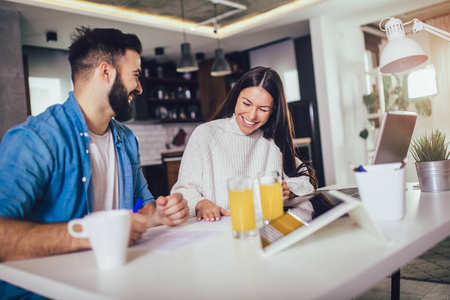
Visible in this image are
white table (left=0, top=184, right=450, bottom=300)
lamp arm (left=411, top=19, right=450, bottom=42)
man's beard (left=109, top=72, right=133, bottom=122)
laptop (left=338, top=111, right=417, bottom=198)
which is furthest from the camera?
lamp arm (left=411, top=19, right=450, bottom=42)

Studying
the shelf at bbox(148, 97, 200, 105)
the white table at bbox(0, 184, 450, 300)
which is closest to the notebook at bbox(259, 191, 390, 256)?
the white table at bbox(0, 184, 450, 300)

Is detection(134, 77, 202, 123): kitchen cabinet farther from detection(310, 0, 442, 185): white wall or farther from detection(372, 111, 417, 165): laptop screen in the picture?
detection(372, 111, 417, 165): laptop screen

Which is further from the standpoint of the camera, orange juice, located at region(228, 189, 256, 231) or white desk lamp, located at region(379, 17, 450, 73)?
white desk lamp, located at region(379, 17, 450, 73)

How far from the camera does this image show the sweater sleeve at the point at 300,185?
6.09ft

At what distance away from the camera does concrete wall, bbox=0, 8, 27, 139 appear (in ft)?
12.4

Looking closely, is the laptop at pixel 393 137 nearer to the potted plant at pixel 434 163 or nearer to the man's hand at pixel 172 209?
the potted plant at pixel 434 163

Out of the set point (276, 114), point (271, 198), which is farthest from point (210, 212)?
point (276, 114)

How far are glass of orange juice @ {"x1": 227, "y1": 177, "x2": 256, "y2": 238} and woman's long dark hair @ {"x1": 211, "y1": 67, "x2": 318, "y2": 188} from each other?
0.99 metres

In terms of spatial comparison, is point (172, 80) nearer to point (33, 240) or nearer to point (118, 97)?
point (118, 97)

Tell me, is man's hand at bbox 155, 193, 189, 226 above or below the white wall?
below

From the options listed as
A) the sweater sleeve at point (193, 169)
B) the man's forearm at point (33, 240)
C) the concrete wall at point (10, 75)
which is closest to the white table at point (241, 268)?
the man's forearm at point (33, 240)

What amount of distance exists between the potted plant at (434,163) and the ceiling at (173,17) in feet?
11.6

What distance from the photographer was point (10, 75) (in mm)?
3852

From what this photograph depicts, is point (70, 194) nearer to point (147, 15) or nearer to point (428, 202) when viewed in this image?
point (428, 202)
